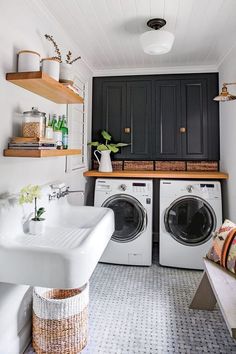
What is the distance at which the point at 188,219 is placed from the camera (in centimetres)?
282

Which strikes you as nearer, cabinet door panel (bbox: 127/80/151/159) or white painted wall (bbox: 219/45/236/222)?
white painted wall (bbox: 219/45/236/222)

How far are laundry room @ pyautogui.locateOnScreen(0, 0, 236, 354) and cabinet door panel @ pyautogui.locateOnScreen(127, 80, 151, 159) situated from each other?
18 millimetres

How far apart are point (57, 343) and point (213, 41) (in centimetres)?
286

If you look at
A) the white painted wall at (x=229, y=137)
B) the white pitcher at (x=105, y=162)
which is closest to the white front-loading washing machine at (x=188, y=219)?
the white painted wall at (x=229, y=137)

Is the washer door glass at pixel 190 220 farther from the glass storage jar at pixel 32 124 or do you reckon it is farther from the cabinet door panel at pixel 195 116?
the glass storage jar at pixel 32 124

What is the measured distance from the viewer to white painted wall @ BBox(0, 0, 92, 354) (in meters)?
1.48

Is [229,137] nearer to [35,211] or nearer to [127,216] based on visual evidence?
[127,216]

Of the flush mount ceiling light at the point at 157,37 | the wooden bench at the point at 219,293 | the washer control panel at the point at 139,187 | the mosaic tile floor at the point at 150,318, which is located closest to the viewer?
the wooden bench at the point at 219,293

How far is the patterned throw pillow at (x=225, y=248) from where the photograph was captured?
179cm

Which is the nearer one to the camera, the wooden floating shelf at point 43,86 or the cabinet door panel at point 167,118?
the wooden floating shelf at point 43,86

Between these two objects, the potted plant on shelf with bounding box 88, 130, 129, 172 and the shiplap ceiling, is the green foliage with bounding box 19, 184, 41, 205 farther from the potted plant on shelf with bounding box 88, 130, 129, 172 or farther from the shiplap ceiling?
the potted plant on shelf with bounding box 88, 130, 129, 172

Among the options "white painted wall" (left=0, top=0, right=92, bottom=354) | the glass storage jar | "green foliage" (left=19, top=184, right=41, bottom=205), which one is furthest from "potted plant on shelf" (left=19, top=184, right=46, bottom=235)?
the glass storage jar

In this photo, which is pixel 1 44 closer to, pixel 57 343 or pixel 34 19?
pixel 34 19

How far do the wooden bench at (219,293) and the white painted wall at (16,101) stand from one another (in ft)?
4.03
